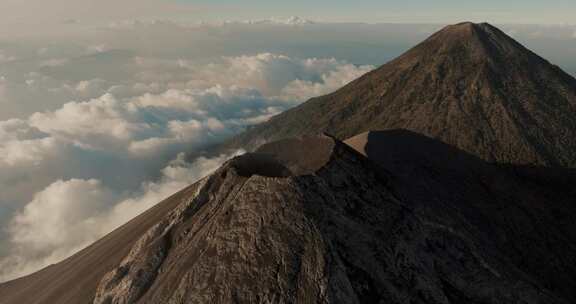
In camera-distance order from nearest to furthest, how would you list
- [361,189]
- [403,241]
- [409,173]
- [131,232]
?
[403,241], [361,189], [131,232], [409,173]

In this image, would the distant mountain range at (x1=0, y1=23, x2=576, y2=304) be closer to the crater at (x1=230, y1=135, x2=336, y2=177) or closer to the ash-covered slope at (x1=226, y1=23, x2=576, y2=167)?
the crater at (x1=230, y1=135, x2=336, y2=177)

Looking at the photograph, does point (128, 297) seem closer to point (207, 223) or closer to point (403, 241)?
point (207, 223)

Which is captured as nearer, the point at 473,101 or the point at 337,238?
the point at 337,238

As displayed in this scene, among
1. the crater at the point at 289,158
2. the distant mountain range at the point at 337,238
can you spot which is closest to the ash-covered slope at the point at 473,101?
the distant mountain range at the point at 337,238

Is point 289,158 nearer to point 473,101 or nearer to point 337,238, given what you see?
point 337,238

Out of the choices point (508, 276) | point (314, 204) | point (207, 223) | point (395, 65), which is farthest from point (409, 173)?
point (395, 65)

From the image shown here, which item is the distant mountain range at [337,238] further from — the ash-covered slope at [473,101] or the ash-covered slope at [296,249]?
the ash-covered slope at [473,101]

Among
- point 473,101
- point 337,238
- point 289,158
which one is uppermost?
point 473,101

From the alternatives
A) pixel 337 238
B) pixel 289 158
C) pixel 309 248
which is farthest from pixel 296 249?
pixel 289 158

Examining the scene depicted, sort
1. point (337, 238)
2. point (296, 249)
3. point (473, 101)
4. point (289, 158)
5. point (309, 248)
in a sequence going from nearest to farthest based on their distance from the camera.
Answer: point (296, 249), point (309, 248), point (337, 238), point (289, 158), point (473, 101)
